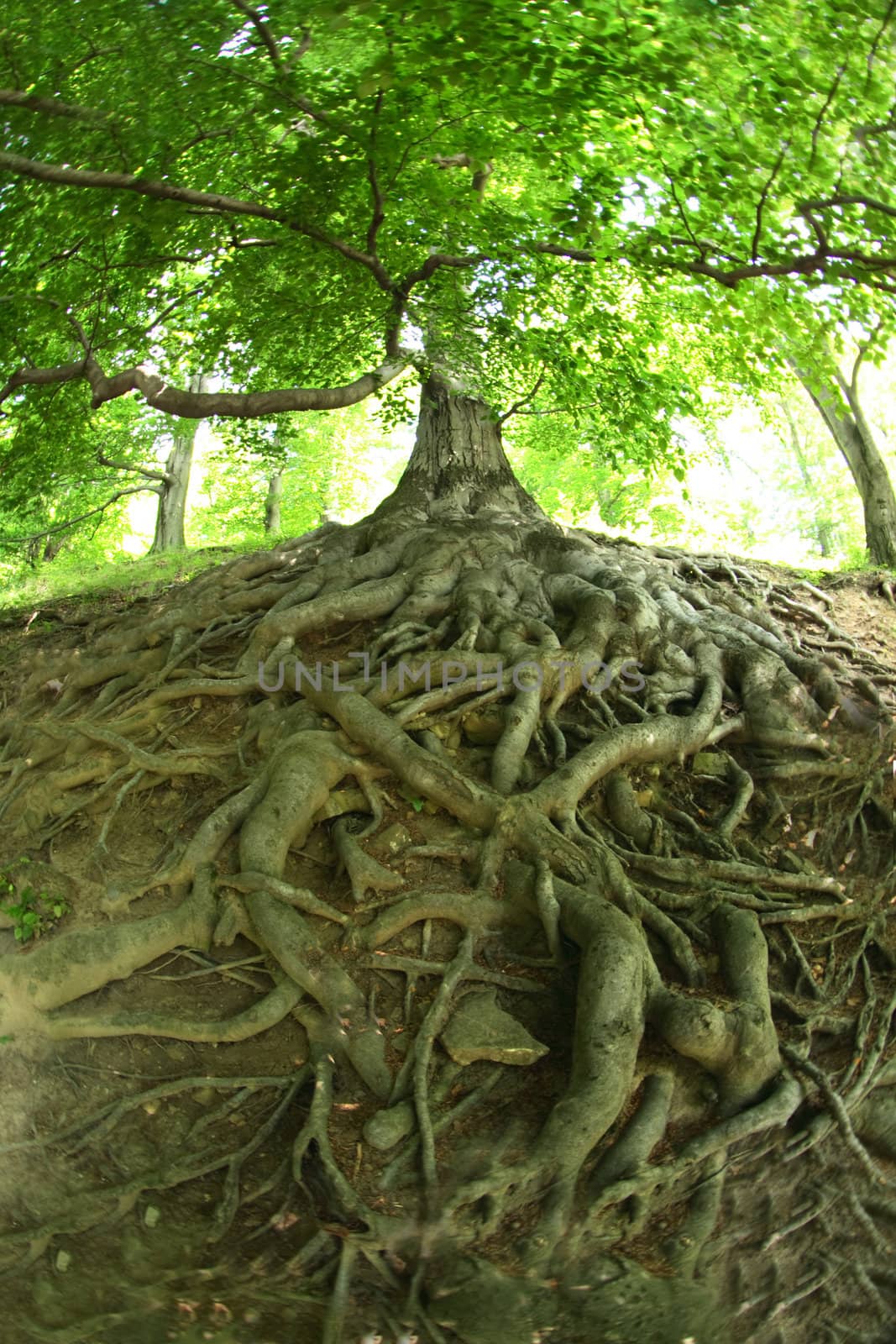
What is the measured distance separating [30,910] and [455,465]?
6.27 metres

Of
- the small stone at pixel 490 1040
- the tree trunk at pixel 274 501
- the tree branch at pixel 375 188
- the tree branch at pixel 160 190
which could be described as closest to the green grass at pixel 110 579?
the tree branch at pixel 160 190

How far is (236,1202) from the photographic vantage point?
4.23 metres

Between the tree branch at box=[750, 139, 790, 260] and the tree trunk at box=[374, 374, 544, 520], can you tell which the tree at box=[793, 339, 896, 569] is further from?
the tree branch at box=[750, 139, 790, 260]

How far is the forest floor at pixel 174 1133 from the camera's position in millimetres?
3848

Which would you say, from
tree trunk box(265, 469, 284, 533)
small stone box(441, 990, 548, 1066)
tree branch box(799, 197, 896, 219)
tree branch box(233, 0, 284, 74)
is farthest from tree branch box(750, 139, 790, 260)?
tree trunk box(265, 469, 284, 533)

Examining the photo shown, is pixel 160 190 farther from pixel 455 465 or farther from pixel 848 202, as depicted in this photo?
pixel 455 465

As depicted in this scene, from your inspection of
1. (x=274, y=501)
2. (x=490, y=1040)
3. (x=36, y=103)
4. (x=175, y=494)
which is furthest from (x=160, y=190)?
(x=274, y=501)

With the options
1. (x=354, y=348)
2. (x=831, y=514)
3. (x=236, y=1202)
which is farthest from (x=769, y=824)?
(x=831, y=514)

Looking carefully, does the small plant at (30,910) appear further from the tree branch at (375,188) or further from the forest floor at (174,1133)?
the tree branch at (375,188)

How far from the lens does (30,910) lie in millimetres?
5789

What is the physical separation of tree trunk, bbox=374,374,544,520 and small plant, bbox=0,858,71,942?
5.16 meters

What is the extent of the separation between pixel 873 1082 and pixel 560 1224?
187cm

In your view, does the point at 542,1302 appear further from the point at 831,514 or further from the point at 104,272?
the point at 831,514

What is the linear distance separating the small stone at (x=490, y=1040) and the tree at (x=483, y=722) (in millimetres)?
23
